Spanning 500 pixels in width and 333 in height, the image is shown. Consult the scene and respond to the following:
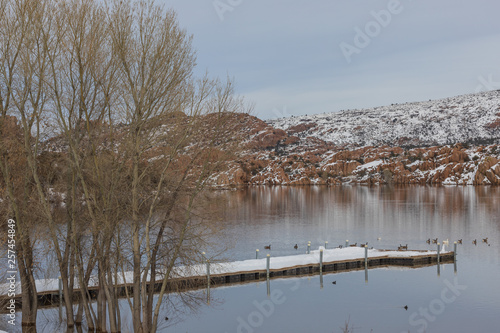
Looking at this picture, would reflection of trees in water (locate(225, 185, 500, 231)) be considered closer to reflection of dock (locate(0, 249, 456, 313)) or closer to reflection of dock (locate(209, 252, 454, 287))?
reflection of dock (locate(209, 252, 454, 287))

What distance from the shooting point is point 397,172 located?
180 meters

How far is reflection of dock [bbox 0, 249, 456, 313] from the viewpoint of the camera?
1162 inches

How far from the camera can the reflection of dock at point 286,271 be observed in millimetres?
29516

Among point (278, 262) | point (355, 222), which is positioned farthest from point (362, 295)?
point (355, 222)

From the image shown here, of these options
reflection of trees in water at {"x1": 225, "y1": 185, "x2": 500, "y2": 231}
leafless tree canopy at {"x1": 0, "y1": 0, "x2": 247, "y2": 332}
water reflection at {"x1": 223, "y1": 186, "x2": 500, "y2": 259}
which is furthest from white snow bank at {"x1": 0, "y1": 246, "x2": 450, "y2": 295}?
reflection of trees in water at {"x1": 225, "y1": 185, "x2": 500, "y2": 231}

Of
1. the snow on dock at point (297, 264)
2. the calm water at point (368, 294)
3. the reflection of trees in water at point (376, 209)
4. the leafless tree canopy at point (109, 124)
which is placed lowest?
the calm water at point (368, 294)

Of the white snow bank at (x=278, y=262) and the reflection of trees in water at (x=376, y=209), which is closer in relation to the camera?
the white snow bank at (x=278, y=262)

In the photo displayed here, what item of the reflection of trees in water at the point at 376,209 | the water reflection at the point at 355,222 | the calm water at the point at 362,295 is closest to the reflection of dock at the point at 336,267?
the calm water at the point at 362,295

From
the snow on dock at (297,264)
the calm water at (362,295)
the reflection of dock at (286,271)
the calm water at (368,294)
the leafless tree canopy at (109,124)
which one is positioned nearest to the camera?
the leafless tree canopy at (109,124)

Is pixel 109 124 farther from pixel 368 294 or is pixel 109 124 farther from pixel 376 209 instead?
pixel 376 209

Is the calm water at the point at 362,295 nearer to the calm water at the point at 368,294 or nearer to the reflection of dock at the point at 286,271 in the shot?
the calm water at the point at 368,294

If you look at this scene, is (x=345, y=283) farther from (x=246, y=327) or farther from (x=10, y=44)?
(x=10, y=44)

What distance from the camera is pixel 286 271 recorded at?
37.6 metres

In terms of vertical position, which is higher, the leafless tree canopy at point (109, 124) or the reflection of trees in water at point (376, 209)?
the leafless tree canopy at point (109, 124)
